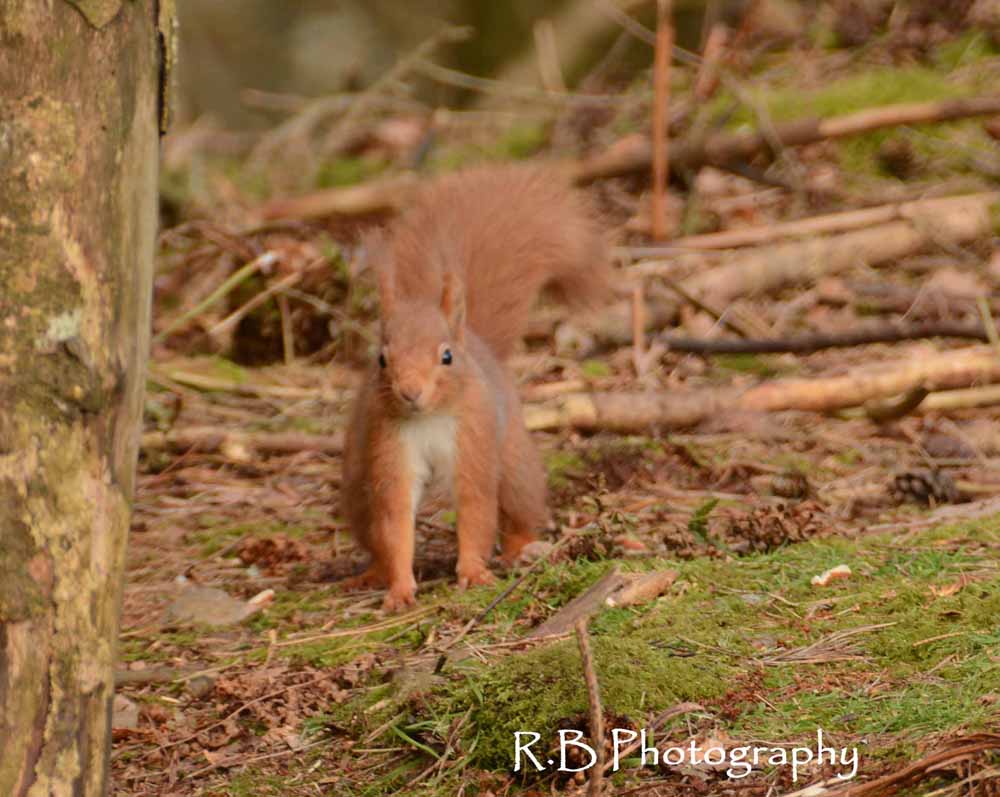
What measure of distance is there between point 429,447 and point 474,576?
34cm

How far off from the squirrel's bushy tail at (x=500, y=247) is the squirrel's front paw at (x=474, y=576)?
764 mm

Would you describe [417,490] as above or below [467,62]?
below

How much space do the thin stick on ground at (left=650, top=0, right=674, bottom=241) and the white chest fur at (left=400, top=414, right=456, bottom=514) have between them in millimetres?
3155

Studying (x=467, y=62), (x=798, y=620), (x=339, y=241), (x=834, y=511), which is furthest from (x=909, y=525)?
(x=467, y=62)

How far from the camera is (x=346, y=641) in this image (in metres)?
2.87

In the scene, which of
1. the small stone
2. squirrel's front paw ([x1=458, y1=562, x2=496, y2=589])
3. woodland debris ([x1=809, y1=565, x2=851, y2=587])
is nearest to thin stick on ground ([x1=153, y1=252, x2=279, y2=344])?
squirrel's front paw ([x1=458, y1=562, x2=496, y2=589])

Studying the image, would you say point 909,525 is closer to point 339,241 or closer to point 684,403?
point 684,403

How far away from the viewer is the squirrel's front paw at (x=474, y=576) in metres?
3.13

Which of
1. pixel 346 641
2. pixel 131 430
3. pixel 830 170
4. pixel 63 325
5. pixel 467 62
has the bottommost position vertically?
pixel 346 641

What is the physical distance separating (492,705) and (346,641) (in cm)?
73

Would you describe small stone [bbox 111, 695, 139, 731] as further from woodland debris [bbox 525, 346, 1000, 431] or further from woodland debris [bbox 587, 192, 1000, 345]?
woodland debris [bbox 587, 192, 1000, 345]

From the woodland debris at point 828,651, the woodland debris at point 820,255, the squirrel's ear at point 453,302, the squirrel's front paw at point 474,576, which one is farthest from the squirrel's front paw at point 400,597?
the woodland debris at point 820,255

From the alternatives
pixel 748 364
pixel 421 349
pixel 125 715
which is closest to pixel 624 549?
pixel 421 349

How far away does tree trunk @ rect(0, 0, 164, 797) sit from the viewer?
1.61 metres
